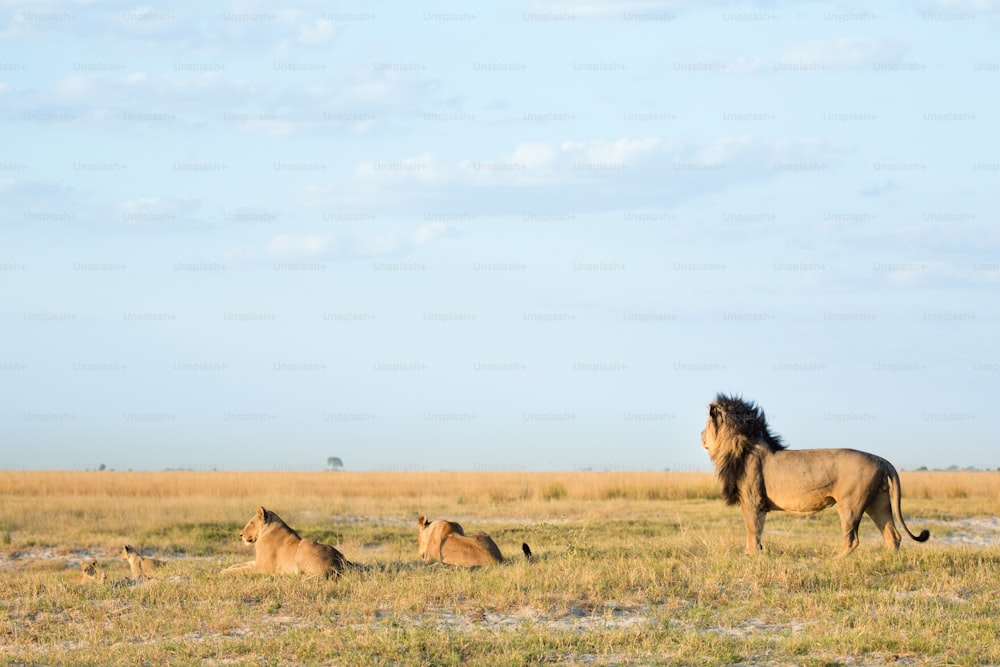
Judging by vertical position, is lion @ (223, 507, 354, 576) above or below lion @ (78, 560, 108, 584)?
above

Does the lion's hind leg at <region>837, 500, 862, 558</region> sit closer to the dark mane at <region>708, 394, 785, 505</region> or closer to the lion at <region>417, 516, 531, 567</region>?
the dark mane at <region>708, 394, 785, 505</region>

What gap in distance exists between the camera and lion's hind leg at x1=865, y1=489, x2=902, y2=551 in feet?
41.3

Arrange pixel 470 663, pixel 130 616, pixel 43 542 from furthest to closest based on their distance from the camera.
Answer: pixel 43 542, pixel 130 616, pixel 470 663

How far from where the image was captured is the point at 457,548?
1276 cm

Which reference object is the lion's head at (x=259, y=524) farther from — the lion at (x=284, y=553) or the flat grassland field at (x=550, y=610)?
the flat grassland field at (x=550, y=610)

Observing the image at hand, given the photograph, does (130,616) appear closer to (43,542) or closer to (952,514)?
(43,542)

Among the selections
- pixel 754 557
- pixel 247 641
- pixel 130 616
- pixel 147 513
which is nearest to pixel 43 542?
pixel 147 513

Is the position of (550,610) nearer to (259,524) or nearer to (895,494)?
(259,524)

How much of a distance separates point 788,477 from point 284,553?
5.57m

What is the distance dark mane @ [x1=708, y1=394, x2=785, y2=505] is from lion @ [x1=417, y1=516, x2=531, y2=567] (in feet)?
7.92

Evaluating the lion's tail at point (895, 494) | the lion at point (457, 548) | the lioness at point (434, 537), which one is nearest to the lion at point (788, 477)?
the lion's tail at point (895, 494)

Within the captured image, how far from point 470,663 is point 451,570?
3748 millimetres

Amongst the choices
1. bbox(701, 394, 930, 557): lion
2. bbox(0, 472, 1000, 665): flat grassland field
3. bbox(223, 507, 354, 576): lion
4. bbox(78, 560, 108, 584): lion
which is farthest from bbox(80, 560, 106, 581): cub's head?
bbox(701, 394, 930, 557): lion

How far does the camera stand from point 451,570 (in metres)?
11.9
